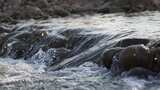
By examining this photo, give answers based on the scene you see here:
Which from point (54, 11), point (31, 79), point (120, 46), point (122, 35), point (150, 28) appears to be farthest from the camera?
point (54, 11)

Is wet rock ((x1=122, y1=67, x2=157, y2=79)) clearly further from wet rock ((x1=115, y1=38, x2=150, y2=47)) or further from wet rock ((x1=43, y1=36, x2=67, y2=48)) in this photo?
wet rock ((x1=43, y1=36, x2=67, y2=48))

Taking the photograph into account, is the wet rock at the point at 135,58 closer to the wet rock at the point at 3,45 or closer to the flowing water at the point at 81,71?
the flowing water at the point at 81,71

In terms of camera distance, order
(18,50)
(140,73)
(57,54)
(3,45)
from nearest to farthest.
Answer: (140,73) → (57,54) → (18,50) → (3,45)

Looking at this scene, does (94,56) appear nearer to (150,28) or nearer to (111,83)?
(111,83)

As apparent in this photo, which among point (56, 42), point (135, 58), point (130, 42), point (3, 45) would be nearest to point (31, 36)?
point (3, 45)

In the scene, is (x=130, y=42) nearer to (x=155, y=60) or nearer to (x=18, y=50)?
(x=155, y=60)

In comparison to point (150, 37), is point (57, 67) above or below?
below

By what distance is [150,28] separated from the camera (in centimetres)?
869

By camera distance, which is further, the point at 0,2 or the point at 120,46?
the point at 0,2

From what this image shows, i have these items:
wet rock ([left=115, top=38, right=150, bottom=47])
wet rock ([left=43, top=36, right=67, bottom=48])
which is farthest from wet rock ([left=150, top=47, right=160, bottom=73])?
wet rock ([left=43, top=36, right=67, bottom=48])

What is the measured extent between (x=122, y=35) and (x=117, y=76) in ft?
6.91

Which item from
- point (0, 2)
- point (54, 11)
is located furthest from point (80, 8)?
point (0, 2)

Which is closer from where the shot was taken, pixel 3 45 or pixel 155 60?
pixel 155 60

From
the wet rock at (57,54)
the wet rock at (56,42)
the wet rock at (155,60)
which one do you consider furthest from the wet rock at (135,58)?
the wet rock at (56,42)
